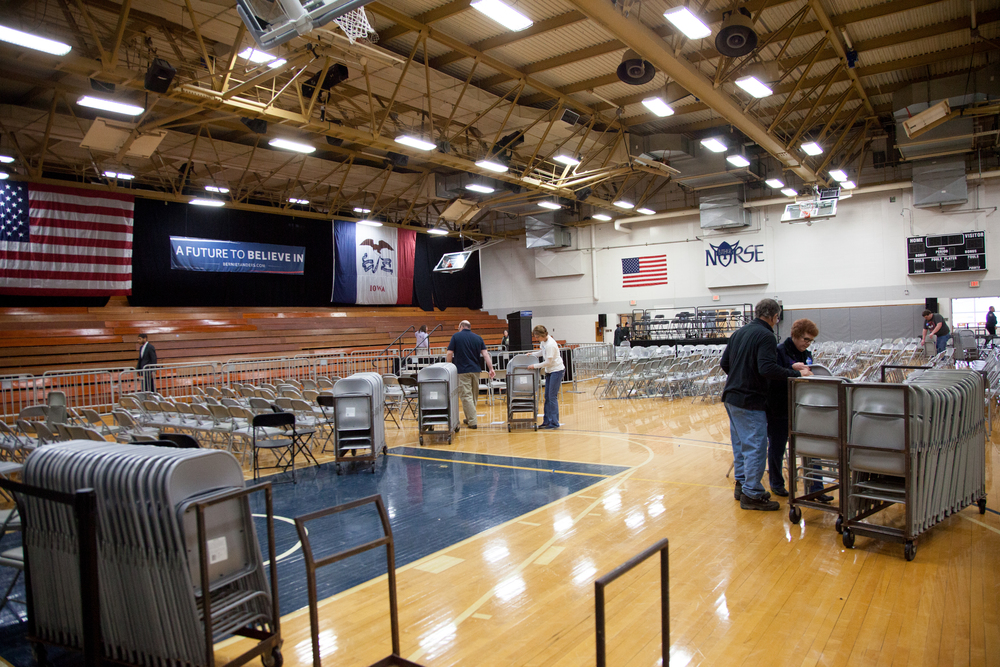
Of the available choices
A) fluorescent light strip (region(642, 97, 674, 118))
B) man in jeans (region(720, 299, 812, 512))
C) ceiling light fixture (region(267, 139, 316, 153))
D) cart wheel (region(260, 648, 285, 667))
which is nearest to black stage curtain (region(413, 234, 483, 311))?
ceiling light fixture (region(267, 139, 316, 153))

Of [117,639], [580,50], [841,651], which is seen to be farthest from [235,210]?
[841,651]

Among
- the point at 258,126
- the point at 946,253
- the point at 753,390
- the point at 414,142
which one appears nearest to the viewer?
the point at 753,390

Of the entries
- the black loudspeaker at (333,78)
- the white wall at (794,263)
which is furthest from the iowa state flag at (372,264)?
the black loudspeaker at (333,78)

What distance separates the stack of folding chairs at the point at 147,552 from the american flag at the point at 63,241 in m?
16.5

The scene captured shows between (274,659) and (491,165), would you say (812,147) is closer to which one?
(491,165)

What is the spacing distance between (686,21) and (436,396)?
6.22 m

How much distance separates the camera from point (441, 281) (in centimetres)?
2872

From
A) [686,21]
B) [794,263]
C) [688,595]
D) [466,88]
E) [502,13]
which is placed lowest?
[688,595]

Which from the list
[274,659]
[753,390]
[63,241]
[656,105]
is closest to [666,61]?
[656,105]

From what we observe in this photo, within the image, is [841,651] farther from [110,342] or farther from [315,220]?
[315,220]

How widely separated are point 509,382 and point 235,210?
1571 cm

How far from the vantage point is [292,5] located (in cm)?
484

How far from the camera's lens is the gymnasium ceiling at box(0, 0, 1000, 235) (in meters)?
10.3

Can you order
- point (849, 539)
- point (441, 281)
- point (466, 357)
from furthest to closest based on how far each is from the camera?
point (441, 281), point (466, 357), point (849, 539)
